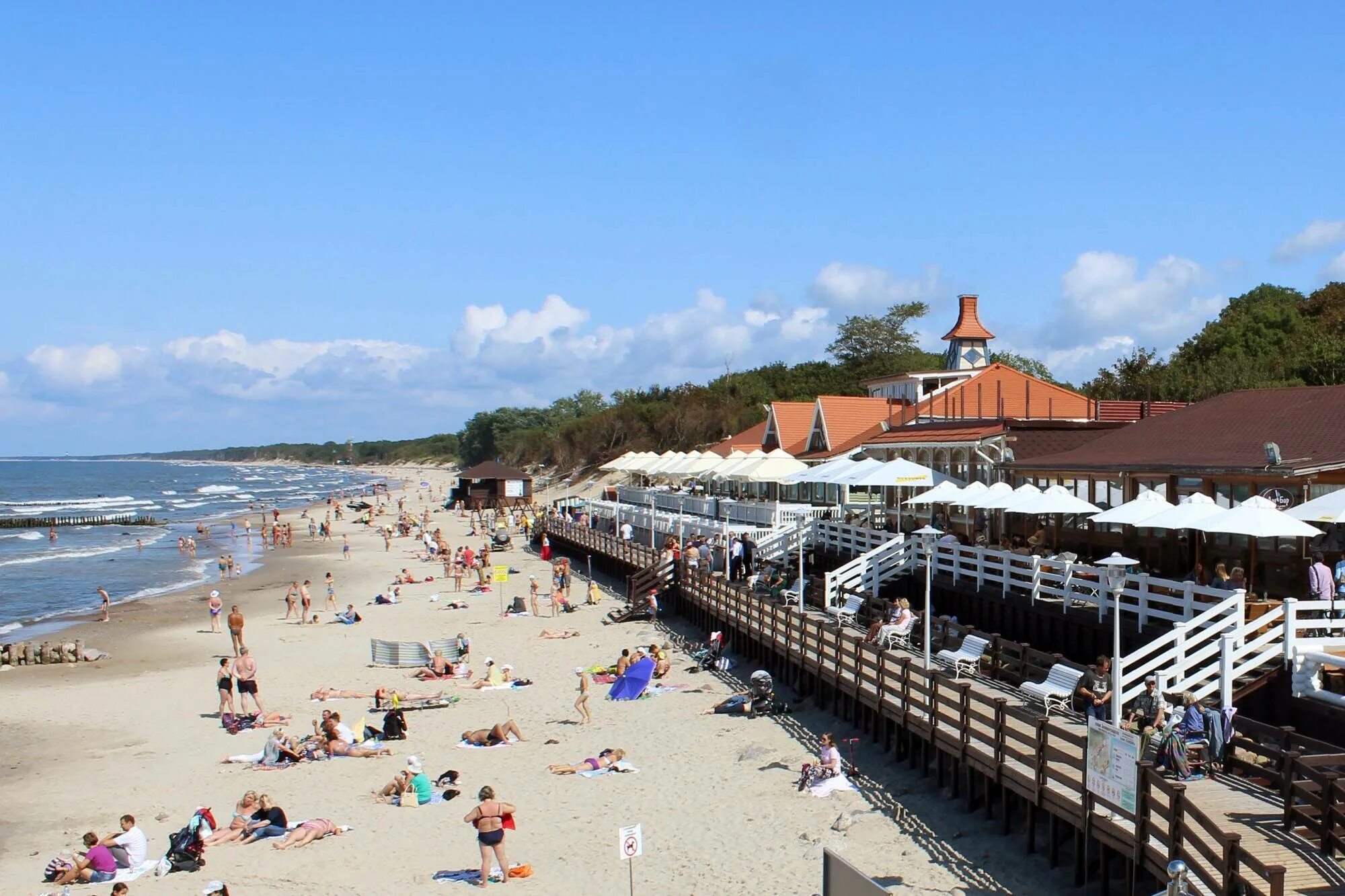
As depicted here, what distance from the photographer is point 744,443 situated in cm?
5069

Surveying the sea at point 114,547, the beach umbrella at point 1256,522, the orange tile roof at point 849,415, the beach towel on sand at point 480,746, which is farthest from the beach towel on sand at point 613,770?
the orange tile roof at point 849,415

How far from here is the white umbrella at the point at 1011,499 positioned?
62.3 ft

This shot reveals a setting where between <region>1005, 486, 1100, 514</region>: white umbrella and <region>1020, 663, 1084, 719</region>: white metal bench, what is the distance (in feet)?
13.1

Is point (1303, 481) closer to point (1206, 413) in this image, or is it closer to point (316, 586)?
point (1206, 413)

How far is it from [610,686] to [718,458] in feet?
54.3

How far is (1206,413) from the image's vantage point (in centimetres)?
2103

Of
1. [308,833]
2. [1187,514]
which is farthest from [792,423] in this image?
[308,833]

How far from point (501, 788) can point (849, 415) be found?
2606cm

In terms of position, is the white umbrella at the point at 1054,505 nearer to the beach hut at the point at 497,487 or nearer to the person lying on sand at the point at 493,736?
the person lying on sand at the point at 493,736

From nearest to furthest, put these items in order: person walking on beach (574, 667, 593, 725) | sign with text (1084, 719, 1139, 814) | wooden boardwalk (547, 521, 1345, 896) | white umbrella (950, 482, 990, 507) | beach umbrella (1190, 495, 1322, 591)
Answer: wooden boardwalk (547, 521, 1345, 896)
sign with text (1084, 719, 1139, 814)
beach umbrella (1190, 495, 1322, 591)
person walking on beach (574, 667, 593, 725)
white umbrella (950, 482, 990, 507)

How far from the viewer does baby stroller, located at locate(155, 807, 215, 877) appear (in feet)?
43.4

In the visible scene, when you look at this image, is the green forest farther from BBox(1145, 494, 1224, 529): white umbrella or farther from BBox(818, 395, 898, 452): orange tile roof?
BBox(1145, 494, 1224, 529): white umbrella

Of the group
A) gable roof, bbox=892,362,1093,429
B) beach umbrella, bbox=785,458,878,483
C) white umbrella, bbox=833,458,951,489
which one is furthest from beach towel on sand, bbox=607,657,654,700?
gable roof, bbox=892,362,1093,429

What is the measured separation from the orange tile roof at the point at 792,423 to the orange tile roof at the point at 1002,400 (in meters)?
8.80
